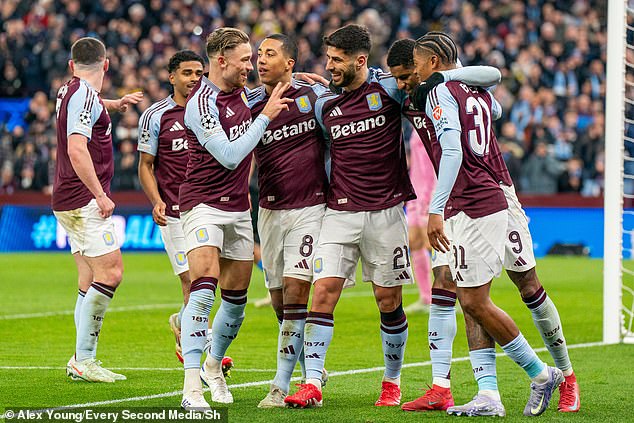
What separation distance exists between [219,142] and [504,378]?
3.12m

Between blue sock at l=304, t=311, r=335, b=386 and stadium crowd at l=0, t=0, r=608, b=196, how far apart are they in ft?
56.0

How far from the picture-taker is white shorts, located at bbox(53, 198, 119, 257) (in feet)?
30.4

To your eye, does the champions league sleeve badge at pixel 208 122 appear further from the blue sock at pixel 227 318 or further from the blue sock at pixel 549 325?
the blue sock at pixel 549 325

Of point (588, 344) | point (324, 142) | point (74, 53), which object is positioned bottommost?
point (588, 344)

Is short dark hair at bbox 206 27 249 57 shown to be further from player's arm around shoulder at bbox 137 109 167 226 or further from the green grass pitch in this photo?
the green grass pitch

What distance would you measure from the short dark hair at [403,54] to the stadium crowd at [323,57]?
1675cm

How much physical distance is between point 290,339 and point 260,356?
2.57 m

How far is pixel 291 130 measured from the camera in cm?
819

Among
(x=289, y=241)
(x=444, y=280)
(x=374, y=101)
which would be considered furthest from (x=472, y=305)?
(x=374, y=101)

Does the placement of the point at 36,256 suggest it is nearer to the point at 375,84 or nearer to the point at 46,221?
the point at 46,221

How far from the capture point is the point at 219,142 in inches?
296

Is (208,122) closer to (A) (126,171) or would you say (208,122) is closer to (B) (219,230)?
Result: (B) (219,230)

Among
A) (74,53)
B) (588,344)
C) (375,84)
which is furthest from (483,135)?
(588,344)

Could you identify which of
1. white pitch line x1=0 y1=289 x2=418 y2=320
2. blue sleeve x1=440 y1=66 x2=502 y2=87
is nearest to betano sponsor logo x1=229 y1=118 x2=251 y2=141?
blue sleeve x1=440 y1=66 x2=502 y2=87
